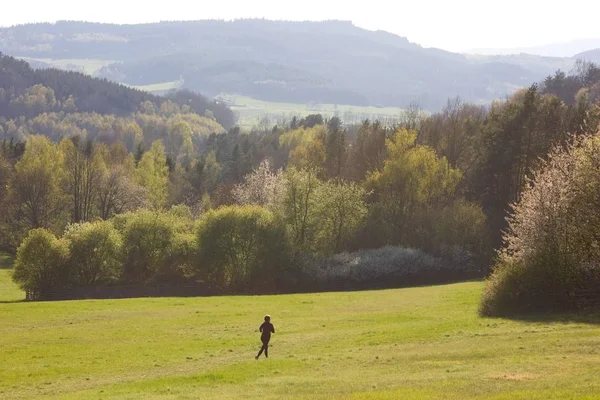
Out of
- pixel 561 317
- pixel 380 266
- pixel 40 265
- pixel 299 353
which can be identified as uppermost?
pixel 561 317

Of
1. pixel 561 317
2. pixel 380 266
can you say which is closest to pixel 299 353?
pixel 561 317

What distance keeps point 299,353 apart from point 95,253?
4438 centimetres

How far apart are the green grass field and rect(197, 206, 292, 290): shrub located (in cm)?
2173

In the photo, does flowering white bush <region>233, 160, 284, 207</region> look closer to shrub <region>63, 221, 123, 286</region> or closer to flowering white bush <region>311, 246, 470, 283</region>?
flowering white bush <region>311, 246, 470, 283</region>

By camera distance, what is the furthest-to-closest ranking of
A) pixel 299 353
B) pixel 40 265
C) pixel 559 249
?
pixel 40 265, pixel 559 249, pixel 299 353

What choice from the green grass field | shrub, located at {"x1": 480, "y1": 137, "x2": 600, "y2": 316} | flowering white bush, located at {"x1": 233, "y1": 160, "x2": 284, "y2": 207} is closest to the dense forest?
flowering white bush, located at {"x1": 233, "y1": 160, "x2": 284, "y2": 207}

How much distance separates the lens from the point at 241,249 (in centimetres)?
7825

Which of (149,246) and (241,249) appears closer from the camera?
(241,249)

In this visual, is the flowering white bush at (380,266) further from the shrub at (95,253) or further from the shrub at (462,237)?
the shrub at (95,253)

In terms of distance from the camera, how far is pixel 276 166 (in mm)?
160750

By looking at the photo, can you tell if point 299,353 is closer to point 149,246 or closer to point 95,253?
point 95,253

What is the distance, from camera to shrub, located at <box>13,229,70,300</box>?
69875 mm

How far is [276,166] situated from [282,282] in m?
83.7

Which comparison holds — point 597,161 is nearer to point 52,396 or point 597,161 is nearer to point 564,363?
point 564,363
